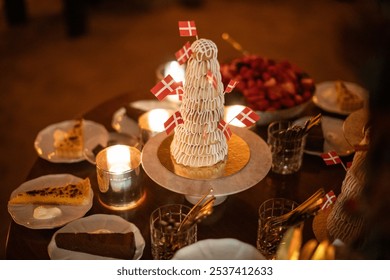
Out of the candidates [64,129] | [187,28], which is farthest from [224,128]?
[64,129]

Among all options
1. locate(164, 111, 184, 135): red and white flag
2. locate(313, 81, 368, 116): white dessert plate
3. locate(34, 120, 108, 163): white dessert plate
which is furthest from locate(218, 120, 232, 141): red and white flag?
locate(313, 81, 368, 116): white dessert plate

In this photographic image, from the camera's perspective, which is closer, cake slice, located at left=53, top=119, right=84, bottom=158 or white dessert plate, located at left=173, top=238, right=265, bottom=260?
white dessert plate, located at left=173, top=238, right=265, bottom=260

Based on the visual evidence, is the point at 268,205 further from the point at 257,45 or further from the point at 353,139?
the point at 257,45

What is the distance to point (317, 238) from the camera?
1287 millimetres

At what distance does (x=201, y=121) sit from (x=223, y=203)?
0.90 ft

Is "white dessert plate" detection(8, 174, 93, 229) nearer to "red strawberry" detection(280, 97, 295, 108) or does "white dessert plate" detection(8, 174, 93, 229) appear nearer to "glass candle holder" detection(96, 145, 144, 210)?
"glass candle holder" detection(96, 145, 144, 210)

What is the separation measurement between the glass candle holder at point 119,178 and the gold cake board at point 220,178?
0.06m

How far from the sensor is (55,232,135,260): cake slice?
124 cm

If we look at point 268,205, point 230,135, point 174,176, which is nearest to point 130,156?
point 174,176

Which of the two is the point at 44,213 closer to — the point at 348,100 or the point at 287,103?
the point at 287,103

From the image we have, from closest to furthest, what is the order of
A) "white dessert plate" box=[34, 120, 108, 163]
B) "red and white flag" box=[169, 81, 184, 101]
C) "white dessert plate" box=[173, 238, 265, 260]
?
"white dessert plate" box=[173, 238, 265, 260], "red and white flag" box=[169, 81, 184, 101], "white dessert plate" box=[34, 120, 108, 163]

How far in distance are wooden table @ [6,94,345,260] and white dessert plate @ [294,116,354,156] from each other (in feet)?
0.20

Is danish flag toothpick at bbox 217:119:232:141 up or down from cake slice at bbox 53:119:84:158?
up

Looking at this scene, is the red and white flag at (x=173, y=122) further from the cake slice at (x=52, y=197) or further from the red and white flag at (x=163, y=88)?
the cake slice at (x=52, y=197)
